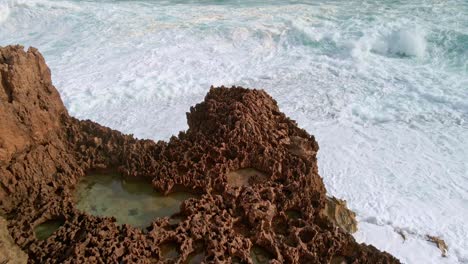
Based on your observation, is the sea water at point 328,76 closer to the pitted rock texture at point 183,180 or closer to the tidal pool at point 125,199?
the pitted rock texture at point 183,180

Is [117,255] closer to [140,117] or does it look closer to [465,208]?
[465,208]

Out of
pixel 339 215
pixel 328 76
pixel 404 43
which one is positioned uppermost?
pixel 339 215

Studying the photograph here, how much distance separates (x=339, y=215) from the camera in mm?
3307

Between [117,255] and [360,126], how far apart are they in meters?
4.93

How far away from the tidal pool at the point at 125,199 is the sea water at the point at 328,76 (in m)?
1.95

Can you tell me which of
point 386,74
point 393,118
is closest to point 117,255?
point 393,118

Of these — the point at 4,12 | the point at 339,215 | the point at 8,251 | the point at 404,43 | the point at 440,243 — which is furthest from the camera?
the point at 4,12

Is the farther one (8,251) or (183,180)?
(183,180)

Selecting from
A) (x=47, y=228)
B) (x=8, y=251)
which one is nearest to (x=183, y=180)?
(x=47, y=228)

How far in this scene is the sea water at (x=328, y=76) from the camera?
503 cm

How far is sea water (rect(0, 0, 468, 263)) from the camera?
16.5ft

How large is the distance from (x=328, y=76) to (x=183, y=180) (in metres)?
5.88

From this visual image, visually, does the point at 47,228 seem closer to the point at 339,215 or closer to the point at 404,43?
the point at 339,215

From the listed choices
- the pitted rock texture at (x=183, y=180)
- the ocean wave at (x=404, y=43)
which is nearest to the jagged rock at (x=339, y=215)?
the pitted rock texture at (x=183, y=180)
